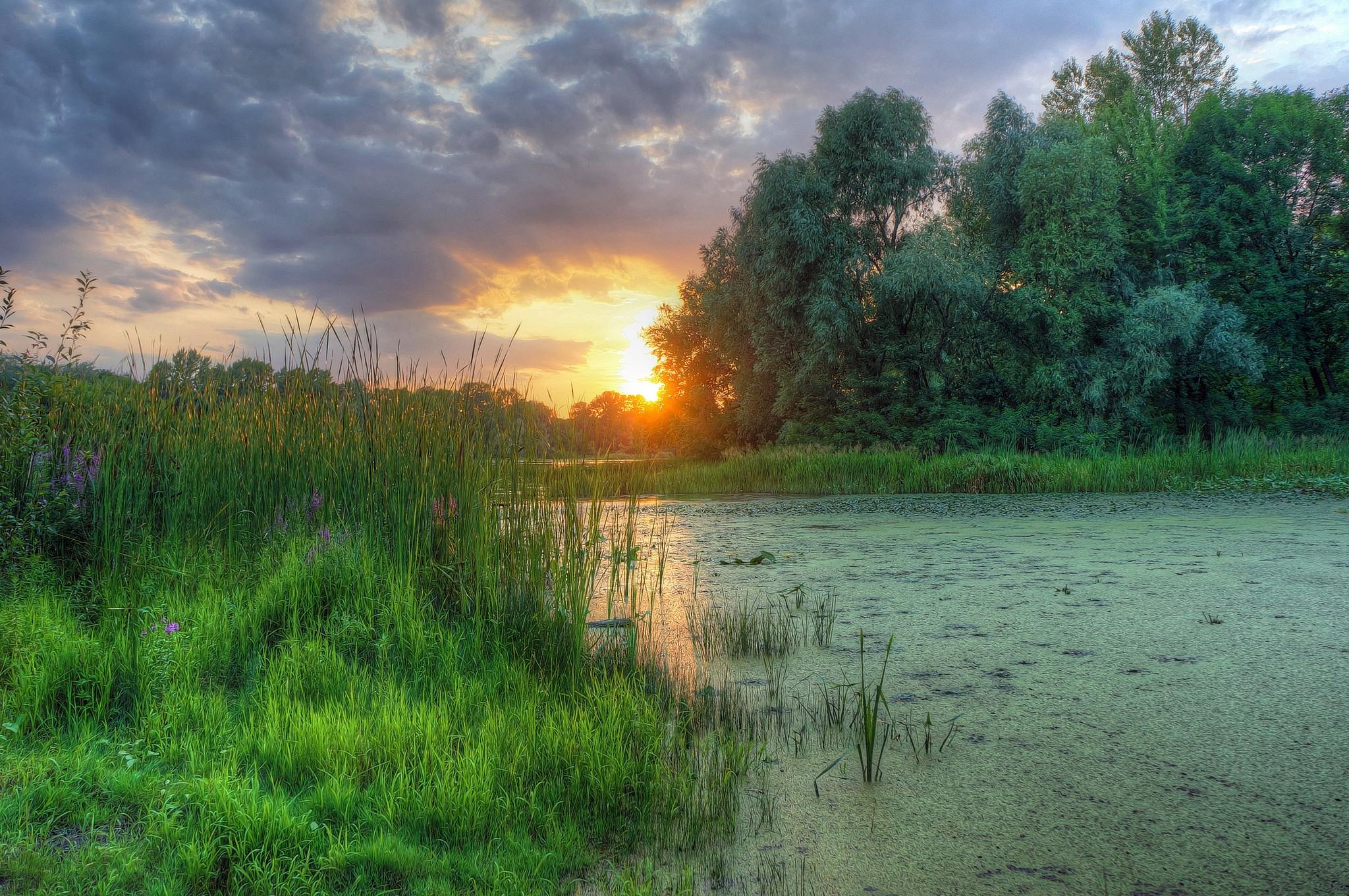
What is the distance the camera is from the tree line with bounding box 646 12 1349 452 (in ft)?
50.4

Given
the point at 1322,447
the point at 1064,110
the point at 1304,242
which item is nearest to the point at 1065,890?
the point at 1322,447

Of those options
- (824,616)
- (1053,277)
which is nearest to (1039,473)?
(1053,277)

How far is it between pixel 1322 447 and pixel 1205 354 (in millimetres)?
3591

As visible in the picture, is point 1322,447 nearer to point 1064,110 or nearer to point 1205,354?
point 1205,354

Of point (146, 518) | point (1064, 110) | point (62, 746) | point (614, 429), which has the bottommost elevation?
point (62, 746)

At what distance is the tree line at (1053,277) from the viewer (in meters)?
15.4

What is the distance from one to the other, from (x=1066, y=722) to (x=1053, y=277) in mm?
15637

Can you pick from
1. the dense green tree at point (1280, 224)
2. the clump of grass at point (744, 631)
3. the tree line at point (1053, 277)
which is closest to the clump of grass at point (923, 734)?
the clump of grass at point (744, 631)

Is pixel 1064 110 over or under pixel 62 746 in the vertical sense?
over

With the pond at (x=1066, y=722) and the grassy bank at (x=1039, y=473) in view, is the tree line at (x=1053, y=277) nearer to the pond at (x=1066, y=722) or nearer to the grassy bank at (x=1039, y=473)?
the grassy bank at (x=1039, y=473)

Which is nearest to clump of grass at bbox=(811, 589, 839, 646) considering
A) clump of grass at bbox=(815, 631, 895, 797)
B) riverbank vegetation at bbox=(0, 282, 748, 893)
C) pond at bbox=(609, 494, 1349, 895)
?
pond at bbox=(609, 494, 1349, 895)

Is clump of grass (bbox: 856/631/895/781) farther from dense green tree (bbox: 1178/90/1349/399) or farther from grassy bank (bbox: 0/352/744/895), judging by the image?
dense green tree (bbox: 1178/90/1349/399)

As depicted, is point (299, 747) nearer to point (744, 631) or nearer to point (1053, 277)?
point (744, 631)

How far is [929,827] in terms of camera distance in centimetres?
166
